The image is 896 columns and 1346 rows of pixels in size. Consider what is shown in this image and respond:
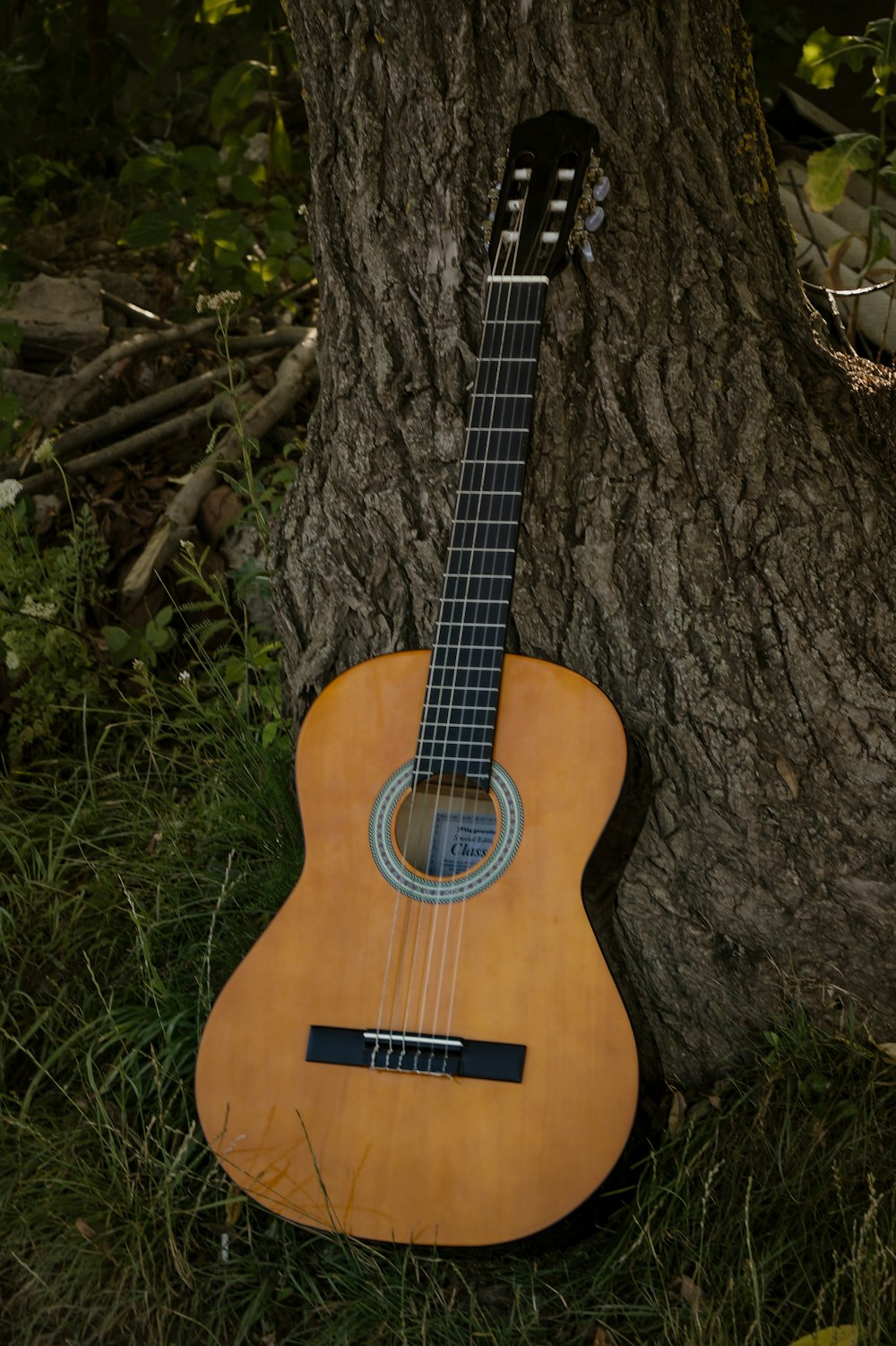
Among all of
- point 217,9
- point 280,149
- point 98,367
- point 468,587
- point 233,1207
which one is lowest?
point 233,1207

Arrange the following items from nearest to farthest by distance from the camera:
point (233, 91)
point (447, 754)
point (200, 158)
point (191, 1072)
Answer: point (447, 754)
point (191, 1072)
point (200, 158)
point (233, 91)

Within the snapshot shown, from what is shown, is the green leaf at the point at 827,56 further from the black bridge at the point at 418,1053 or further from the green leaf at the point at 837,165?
the black bridge at the point at 418,1053

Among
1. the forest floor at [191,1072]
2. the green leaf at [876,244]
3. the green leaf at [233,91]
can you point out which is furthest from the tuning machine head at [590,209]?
the green leaf at [233,91]

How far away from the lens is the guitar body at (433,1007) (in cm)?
164

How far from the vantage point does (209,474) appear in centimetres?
317

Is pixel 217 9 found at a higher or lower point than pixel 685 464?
higher

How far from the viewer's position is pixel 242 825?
2.37 metres

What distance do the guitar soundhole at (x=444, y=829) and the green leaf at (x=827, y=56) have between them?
186 centimetres

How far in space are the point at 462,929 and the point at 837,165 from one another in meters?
1.91

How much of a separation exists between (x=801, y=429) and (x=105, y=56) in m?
3.54

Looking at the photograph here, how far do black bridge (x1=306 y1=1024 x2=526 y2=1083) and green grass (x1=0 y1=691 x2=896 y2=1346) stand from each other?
9.8 inches

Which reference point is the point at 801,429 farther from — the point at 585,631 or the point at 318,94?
the point at 318,94

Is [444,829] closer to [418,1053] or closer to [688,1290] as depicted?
[418,1053]

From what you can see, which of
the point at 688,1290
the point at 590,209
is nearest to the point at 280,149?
the point at 590,209
